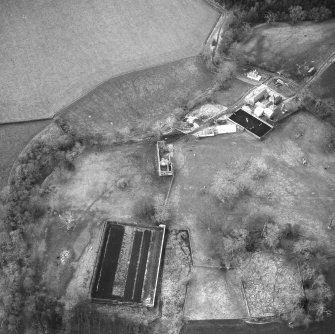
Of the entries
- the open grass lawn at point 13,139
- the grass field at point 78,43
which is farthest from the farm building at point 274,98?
the open grass lawn at point 13,139

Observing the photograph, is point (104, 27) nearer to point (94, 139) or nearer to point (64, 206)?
point (94, 139)

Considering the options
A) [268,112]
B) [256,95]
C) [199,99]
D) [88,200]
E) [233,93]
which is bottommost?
[88,200]

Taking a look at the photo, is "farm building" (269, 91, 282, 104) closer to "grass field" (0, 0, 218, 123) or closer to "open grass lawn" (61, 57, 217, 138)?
"open grass lawn" (61, 57, 217, 138)

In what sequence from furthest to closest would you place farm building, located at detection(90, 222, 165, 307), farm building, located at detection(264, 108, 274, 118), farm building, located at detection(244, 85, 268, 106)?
farm building, located at detection(244, 85, 268, 106)
farm building, located at detection(264, 108, 274, 118)
farm building, located at detection(90, 222, 165, 307)

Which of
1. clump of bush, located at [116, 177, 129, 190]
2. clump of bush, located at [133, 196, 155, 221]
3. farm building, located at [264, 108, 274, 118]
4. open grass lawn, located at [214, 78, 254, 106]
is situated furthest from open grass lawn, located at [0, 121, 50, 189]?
farm building, located at [264, 108, 274, 118]

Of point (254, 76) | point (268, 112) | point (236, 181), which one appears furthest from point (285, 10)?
point (236, 181)

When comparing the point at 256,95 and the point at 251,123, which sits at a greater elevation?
the point at 256,95

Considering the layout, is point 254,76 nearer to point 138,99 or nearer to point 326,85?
point 326,85
